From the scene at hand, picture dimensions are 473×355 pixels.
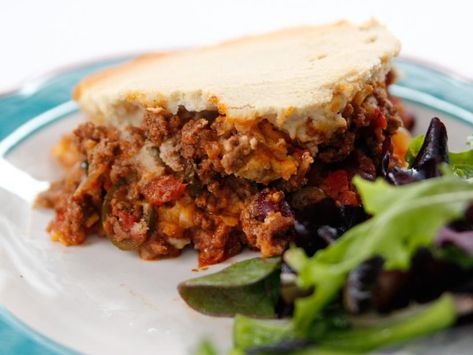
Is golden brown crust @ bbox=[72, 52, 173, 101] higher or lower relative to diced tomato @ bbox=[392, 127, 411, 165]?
higher

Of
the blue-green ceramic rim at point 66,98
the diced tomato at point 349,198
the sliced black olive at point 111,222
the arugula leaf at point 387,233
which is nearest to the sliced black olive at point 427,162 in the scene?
the diced tomato at point 349,198

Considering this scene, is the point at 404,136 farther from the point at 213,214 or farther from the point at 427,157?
the point at 213,214

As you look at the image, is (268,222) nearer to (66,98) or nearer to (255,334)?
(255,334)

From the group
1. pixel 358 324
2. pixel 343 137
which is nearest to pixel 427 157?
pixel 343 137

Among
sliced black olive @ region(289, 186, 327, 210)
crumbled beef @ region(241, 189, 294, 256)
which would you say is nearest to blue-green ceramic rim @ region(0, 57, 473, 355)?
sliced black olive @ region(289, 186, 327, 210)

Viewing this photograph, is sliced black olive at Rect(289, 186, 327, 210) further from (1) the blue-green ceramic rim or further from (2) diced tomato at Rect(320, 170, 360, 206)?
(1) the blue-green ceramic rim

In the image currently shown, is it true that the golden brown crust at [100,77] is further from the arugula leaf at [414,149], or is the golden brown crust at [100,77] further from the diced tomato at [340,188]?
the arugula leaf at [414,149]
